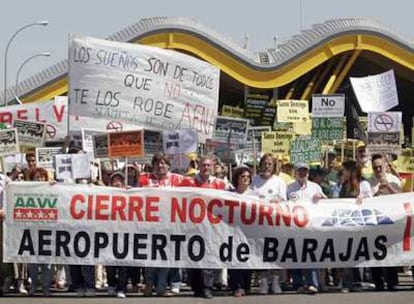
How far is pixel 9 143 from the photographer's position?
60.1 ft

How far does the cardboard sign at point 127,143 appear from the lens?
16219 mm

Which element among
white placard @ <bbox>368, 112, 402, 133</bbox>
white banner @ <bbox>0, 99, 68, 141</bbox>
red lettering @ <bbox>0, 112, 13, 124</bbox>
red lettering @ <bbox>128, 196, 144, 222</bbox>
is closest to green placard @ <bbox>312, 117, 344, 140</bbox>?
white placard @ <bbox>368, 112, 402, 133</bbox>

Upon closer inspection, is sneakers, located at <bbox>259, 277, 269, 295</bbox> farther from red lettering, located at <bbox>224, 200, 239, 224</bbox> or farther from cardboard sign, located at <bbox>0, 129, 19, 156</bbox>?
cardboard sign, located at <bbox>0, 129, 19, 156</bbox>

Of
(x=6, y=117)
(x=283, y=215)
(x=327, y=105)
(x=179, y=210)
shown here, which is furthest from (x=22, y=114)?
(x=283, y=215)

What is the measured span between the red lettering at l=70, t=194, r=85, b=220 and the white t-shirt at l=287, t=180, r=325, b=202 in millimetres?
2642

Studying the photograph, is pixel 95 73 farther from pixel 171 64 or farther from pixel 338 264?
pixel 338 264

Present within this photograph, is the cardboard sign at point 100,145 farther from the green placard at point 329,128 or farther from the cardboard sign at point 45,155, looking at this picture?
the green placard at point 329,128

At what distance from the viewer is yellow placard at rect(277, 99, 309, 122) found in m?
28.5

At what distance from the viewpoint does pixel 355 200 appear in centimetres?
1577

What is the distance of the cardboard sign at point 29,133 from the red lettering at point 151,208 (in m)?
4.42

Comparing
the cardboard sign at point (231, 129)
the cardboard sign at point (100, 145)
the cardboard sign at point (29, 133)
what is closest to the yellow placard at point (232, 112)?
the cardboard sign at point (231, 129)

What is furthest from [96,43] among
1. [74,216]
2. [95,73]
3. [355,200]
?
[355,200]

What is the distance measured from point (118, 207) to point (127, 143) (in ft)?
4.14

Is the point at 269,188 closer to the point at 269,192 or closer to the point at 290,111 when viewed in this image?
the point at 269,192
